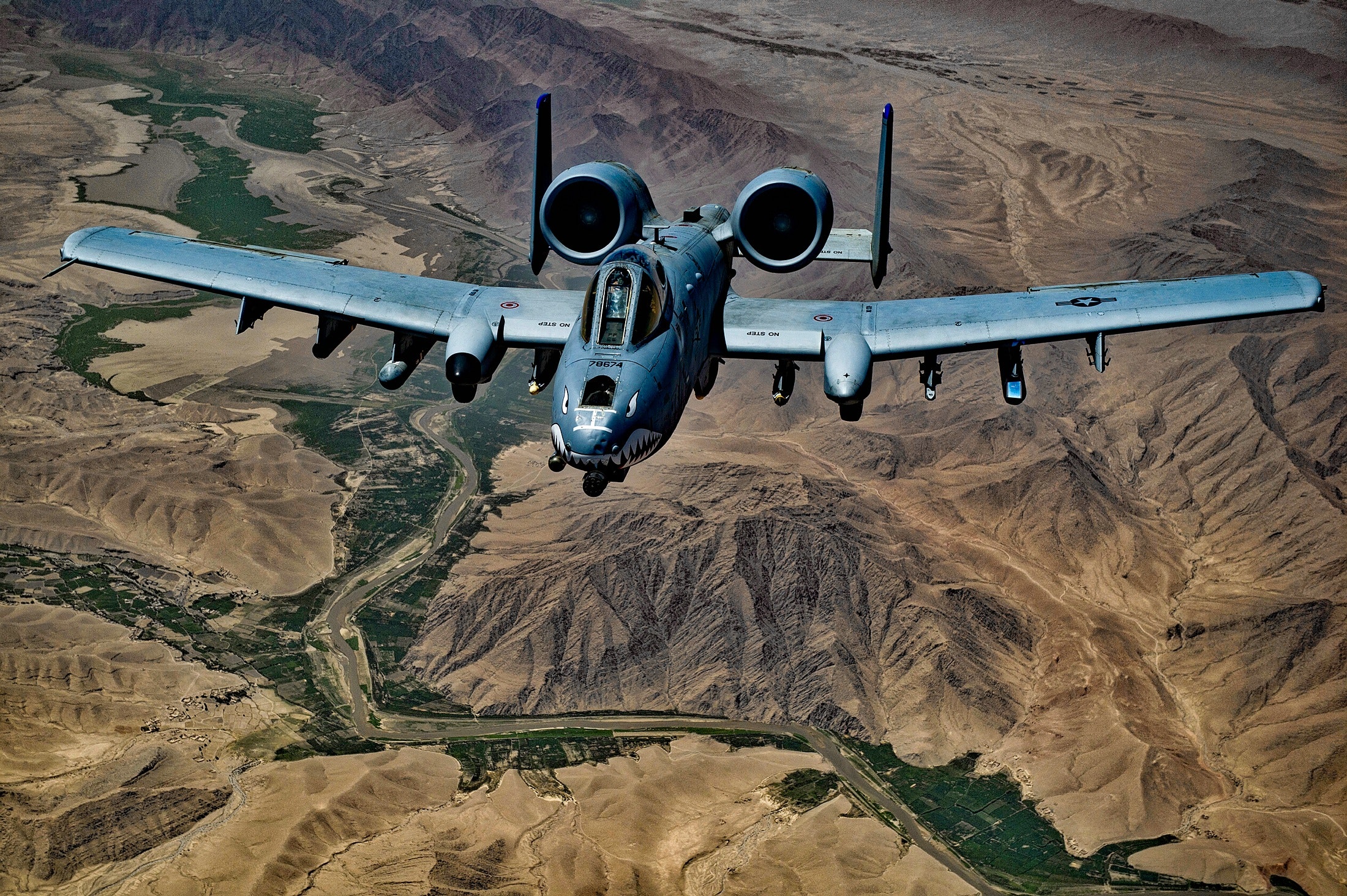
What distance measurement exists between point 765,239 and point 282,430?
54.8m

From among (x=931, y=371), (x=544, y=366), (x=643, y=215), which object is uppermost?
(x=643, y=215)

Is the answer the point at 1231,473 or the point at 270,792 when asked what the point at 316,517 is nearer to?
the point at 270,792

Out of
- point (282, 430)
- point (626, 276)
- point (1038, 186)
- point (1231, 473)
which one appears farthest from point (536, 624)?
point (1038, 186)

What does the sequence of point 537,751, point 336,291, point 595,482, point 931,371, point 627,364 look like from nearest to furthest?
point 595,482, point 627,364, point 931,371, point 336,291, point 537,751

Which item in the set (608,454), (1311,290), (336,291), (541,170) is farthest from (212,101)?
(1311,290)

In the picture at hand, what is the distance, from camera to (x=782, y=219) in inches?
1688

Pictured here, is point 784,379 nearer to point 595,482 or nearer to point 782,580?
point 595,482

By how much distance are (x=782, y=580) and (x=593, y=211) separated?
3296 cm

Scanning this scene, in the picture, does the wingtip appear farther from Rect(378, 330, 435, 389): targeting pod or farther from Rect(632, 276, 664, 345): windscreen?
Rect(378, 330, 435, 389): targeting pod

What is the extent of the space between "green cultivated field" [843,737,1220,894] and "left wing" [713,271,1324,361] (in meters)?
28.6

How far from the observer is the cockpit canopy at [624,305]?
110 feet

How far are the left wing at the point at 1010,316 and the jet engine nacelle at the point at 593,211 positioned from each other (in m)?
5.13

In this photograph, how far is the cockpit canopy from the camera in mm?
33656

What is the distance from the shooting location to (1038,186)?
453 feet
